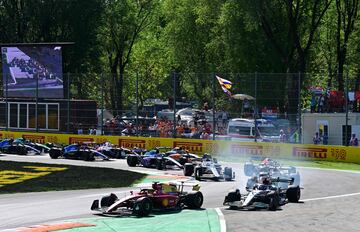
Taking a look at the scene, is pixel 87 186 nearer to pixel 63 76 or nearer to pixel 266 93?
pixel 266 93

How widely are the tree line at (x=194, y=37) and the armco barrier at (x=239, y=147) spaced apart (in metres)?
2.91

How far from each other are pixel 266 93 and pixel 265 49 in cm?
2006

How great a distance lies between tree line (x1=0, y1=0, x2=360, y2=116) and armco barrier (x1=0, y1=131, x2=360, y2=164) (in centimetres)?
291

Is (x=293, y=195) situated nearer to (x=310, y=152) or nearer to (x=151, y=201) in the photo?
(x=151, y=201)

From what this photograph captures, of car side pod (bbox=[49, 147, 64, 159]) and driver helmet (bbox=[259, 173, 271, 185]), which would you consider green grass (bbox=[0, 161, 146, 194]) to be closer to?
car side pod (bbox=[49, 147, 64, 159])

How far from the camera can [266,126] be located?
121ft

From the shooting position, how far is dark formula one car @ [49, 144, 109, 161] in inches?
1296

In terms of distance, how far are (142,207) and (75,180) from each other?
28.8 feet

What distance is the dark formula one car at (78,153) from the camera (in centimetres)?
3291

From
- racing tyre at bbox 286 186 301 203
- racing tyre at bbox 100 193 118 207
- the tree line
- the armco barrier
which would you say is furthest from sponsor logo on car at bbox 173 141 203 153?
racing tyre at bbox 100 193 118 207

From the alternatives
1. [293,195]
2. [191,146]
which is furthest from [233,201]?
[191,146]

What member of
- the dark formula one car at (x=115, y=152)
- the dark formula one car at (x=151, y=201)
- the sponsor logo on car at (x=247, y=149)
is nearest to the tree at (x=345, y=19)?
the sponsor logo on car at (x=247, y=149)

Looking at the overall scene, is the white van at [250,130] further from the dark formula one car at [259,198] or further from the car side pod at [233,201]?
the car side pod at [233,201]

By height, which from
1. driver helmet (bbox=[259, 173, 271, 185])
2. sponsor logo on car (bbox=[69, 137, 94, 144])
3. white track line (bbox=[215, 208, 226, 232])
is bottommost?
white track line (bbox=[215, 208, 226, 232])
